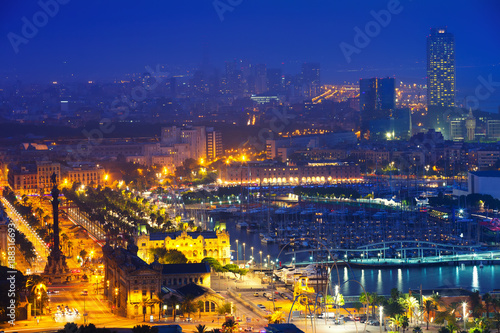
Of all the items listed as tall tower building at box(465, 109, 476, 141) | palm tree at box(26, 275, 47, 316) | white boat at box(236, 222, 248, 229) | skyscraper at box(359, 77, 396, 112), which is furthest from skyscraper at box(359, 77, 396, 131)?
palm tree at box(26, 275, 47, 316)

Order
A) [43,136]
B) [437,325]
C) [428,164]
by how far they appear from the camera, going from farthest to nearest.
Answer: [43,136], [428,164], [437,325]

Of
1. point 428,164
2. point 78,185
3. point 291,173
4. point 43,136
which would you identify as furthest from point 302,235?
point 43,136

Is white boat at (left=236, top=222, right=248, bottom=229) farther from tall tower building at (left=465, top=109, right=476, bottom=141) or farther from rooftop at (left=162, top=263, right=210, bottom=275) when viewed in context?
tall tower building at (left=465, top=109, right=476, bottom=141)

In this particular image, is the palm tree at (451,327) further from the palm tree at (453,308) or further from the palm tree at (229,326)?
the palm tree at (229,326)

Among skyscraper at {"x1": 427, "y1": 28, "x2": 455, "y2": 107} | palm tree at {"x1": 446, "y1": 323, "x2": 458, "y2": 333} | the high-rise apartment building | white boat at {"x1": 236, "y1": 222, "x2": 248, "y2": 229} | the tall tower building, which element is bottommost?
palm tree at {"x1": 446, "y1": 323, "x2": 458, "y2": 333}

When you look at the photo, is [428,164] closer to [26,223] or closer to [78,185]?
[78,185]

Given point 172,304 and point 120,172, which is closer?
point 172,304

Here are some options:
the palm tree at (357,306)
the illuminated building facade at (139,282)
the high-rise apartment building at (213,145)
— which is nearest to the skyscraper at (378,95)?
the high-rise apartment building at (213,145)

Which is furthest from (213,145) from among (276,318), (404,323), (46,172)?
(404,323)
